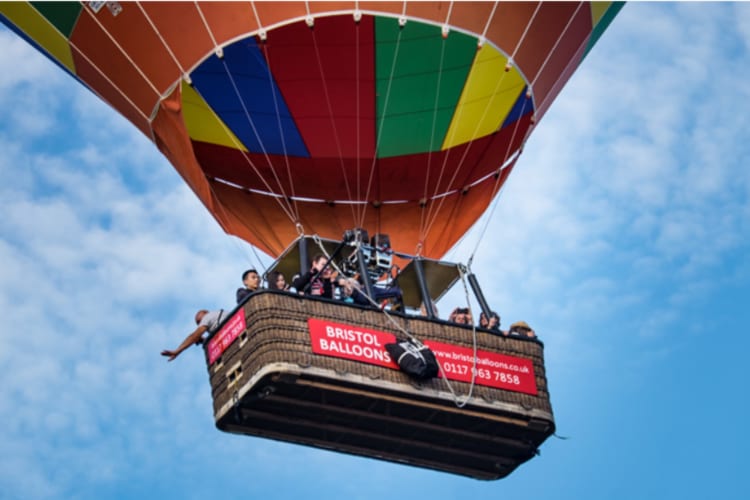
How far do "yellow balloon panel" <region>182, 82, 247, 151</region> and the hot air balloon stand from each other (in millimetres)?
21

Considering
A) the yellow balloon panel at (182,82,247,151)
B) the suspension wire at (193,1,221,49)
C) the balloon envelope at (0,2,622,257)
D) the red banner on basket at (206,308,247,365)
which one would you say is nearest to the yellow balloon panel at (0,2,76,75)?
the balloon envelope at (0,2,622,257)

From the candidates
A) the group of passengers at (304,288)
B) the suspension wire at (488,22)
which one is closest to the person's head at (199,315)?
the group of passengers at (304,288)

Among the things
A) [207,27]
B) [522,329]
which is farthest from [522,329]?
[207,27]

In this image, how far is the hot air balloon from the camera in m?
15.5

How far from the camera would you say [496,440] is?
53.2 ft

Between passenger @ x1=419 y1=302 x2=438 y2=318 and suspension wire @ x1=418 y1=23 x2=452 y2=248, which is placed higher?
suspension wire @ x1=418 y1=23 x2=452 y2=248

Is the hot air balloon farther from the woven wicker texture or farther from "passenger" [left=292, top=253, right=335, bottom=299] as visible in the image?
"passenger" [left=292, top=253, right=335, bottom=299]

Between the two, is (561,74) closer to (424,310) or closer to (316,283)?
(424,310)

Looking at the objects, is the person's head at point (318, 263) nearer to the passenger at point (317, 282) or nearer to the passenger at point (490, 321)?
the passenger at point (317, 282)

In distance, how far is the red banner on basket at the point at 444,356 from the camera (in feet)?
50.1

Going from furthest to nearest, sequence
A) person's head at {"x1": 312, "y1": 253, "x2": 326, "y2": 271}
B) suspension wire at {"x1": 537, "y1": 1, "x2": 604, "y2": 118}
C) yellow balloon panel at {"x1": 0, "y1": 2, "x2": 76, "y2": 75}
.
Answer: suspension wire at {"x1": 537, "y1": 1, "x2": 604, "y2": 118} → yellow balloon panel at {"x1": 0, "y1": 2, "x2": 76, "y2": 75} → person's head at {"x1": 312, "y1": 253, "x2": 326, "y2": 271}

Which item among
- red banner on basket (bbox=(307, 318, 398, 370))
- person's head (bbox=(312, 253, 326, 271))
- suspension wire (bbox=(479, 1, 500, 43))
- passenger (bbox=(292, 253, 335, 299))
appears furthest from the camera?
suspension wire (bbox=(479, 1, 500, 43))

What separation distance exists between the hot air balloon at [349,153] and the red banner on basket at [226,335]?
2cm

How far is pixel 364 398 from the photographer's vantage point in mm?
15461
